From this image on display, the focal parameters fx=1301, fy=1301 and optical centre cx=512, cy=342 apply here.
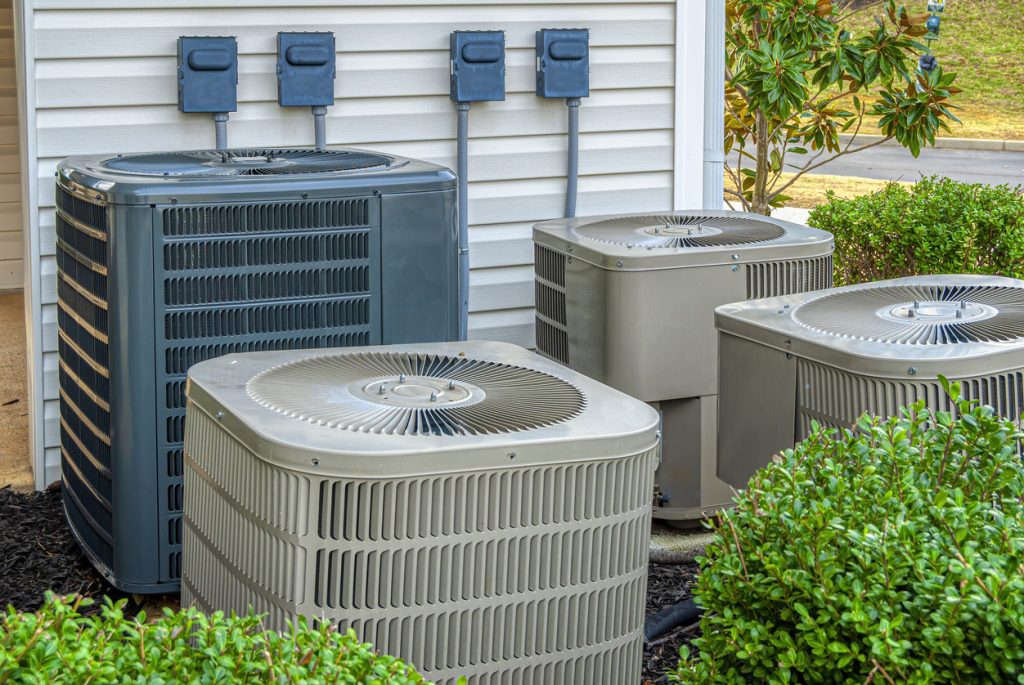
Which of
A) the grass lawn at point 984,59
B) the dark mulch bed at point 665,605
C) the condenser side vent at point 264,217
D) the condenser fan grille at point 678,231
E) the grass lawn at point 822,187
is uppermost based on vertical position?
the grass lawn at point 984,59

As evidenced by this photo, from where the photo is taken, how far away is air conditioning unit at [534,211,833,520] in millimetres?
3961

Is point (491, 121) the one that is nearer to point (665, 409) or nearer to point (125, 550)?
point (665, 409)

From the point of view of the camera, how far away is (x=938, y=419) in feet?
7.64

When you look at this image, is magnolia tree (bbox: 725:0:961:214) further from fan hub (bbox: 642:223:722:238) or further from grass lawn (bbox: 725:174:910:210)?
grass lawn (bbox: 725:174:910:210)

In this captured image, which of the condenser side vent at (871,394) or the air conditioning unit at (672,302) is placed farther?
the air conditioning unit at (672,302)

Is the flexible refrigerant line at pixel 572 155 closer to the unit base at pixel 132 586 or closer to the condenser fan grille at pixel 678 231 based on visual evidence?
the condenser fan grille at pixel 678 231

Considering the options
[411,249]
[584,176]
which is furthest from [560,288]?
[584,176]

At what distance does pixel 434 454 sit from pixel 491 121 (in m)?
3.10

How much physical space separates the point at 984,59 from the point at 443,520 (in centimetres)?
2812

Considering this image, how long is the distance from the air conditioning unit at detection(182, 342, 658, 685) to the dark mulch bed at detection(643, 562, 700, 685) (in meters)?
0.84

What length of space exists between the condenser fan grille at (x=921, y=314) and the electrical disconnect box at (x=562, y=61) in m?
1.98

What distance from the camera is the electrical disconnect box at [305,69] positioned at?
4.70 m

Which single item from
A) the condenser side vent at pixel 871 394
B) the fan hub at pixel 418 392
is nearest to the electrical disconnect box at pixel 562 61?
the condenser side vent at pixel 871 394

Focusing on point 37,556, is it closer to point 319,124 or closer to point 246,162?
point 246,162
